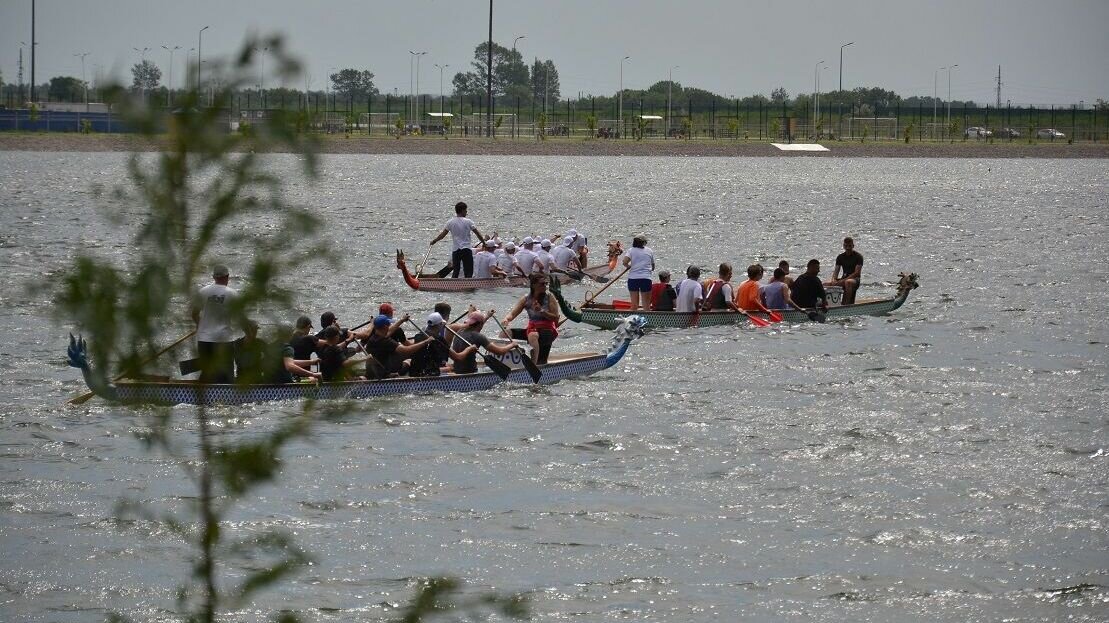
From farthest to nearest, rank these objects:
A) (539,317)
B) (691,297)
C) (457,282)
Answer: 1. (457,282)
2. (691,297)
3. (539,317)

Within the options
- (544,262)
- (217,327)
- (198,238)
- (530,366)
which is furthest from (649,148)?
(198,238)

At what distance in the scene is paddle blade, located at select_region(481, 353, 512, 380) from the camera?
23.3 m

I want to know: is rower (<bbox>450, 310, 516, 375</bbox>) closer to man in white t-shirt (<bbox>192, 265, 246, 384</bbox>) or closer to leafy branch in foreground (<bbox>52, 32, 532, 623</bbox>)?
man in white t-shirt (<bbox>192, 265, 246, 384</bbox>)

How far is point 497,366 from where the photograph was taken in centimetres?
2331

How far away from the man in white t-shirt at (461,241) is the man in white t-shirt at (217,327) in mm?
27344

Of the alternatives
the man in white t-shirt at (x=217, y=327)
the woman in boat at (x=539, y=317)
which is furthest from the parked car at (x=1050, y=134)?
the man in white t-shirt at (x=217, y=327)

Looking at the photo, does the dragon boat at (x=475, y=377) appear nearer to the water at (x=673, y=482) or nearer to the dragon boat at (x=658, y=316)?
the water at (x=673, y=482)

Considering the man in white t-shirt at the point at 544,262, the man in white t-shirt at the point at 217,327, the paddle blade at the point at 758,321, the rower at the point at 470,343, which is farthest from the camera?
the man in white t-shirt at the point at 544,262

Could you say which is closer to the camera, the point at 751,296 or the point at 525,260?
the point at 751,296

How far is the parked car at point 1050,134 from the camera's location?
15312 centimetres

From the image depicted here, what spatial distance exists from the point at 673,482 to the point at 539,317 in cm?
602

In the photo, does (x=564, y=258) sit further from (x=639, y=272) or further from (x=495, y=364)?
(x=495, y=364)

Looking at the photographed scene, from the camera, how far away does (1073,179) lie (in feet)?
380

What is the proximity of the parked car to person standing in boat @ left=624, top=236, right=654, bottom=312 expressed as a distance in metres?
131
